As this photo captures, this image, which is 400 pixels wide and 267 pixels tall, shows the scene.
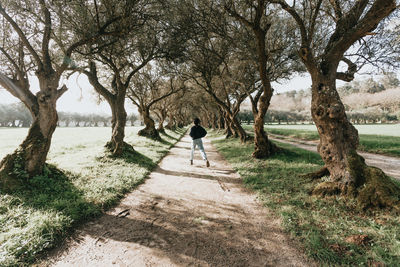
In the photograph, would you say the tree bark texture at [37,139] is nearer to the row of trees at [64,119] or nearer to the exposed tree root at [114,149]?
the exposed tree root at [114,149]

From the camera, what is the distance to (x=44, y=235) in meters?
2.79

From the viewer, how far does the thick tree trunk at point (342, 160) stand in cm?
337

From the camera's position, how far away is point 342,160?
4137 mm

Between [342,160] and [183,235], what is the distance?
425 cm

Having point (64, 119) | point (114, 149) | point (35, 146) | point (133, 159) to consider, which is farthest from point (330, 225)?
point (64, 119)

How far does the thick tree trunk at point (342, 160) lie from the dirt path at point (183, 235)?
1.97 meters

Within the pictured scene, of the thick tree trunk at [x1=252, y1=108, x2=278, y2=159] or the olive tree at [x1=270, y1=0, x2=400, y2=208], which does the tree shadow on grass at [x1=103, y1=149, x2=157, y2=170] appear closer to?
the thick tree trunk at [x1=252, y1=108, x2=278, y2=159]

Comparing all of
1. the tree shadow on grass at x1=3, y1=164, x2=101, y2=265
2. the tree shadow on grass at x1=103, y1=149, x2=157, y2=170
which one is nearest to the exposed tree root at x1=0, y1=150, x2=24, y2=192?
the tree shadow on grass at x1=3, y1=164, x2=101, y2=265

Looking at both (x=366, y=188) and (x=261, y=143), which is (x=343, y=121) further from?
(x=261, y=143)

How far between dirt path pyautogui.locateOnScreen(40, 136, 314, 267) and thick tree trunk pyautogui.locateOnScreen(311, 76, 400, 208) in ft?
6.45

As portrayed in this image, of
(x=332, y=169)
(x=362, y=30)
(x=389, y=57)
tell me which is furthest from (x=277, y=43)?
(x=332, y=169)

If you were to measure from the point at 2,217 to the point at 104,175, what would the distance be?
2.87 m

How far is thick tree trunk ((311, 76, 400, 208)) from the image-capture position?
→ 3367mm

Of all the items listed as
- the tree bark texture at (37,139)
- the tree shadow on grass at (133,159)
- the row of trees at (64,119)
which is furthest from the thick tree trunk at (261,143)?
the row of trees at (64,119)
